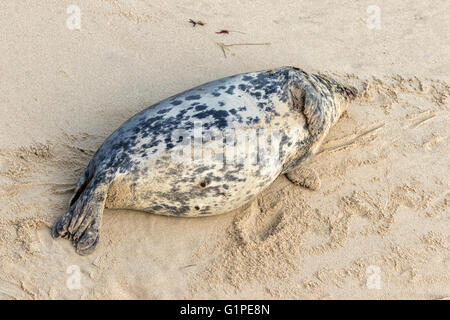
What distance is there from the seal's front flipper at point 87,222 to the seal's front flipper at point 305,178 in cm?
139

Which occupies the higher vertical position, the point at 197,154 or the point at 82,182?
the point at 197,154

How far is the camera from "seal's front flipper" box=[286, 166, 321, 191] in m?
4.10

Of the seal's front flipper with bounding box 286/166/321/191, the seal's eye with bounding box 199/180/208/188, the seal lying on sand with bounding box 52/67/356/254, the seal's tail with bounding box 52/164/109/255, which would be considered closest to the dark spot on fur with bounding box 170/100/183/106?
the seal lying on sand with bounding box 52/67/356/254

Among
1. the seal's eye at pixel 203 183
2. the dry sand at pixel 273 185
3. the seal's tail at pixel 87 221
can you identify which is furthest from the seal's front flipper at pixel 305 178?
the seal's tail at pixel 87 221

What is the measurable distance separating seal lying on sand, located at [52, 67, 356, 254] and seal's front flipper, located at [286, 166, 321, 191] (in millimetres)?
140

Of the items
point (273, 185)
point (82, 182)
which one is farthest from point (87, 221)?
point (273, 185)

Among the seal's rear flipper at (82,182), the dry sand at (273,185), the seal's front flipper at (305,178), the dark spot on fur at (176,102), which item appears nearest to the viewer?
the dry sand at (273,185)

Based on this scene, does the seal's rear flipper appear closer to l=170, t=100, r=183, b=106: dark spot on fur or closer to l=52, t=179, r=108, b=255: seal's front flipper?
l=52, t=179, r=108, b=255: seal's front flipper

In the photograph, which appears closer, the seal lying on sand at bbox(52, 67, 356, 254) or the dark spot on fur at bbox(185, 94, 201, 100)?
the seal lying on sand at bbox(52, 67, 356, 254)

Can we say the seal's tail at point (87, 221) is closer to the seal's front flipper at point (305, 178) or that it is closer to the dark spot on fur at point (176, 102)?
the dark spot on fur at point (176, 102)

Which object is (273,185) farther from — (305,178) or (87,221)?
(87,221)

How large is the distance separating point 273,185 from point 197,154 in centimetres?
77

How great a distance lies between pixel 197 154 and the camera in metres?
3.63

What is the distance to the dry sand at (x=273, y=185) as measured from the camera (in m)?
3.55
